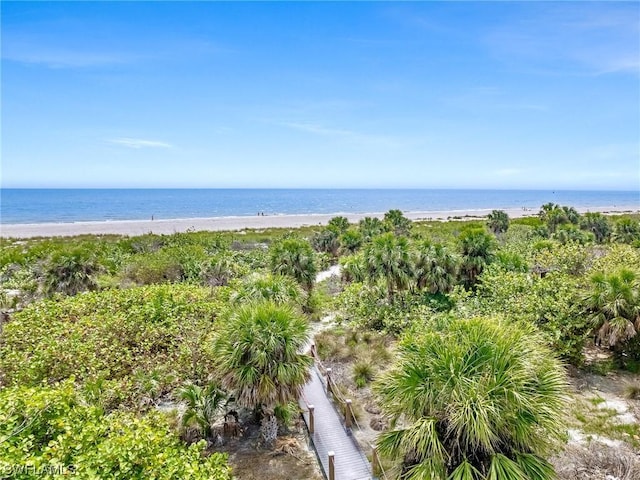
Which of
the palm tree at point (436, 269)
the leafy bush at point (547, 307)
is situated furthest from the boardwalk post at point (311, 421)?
the palm tree at point (436, 269)

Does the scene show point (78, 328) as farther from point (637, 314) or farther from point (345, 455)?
point (637, 314)

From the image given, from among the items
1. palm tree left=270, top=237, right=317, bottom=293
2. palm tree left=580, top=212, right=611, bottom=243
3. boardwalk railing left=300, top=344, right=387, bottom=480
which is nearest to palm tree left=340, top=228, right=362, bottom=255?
palm tree left=270, top=237, right=317, bottom=293

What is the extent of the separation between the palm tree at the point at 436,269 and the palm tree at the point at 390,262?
905 mm

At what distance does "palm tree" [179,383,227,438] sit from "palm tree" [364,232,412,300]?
1181cm

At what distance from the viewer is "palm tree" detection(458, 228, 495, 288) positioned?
76.8ft

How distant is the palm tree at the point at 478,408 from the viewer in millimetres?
6582

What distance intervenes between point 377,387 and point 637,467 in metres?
7.42

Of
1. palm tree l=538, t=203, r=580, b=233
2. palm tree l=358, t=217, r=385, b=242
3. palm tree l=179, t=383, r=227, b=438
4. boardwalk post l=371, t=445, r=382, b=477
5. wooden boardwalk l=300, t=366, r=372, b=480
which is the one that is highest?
palm tree l=538, t=203, r=580, b=233

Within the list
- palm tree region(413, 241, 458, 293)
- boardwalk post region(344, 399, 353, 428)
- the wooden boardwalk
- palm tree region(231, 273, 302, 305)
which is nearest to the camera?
the wooden boardwalk

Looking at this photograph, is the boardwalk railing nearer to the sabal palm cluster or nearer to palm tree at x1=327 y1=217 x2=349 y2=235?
the sabal palm cluster

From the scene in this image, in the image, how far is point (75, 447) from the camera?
5910 mm

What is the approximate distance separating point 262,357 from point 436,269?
13.9 m

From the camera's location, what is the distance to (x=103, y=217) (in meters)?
92.2

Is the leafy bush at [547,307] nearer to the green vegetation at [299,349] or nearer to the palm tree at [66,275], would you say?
the green vegetation at [299,349]
